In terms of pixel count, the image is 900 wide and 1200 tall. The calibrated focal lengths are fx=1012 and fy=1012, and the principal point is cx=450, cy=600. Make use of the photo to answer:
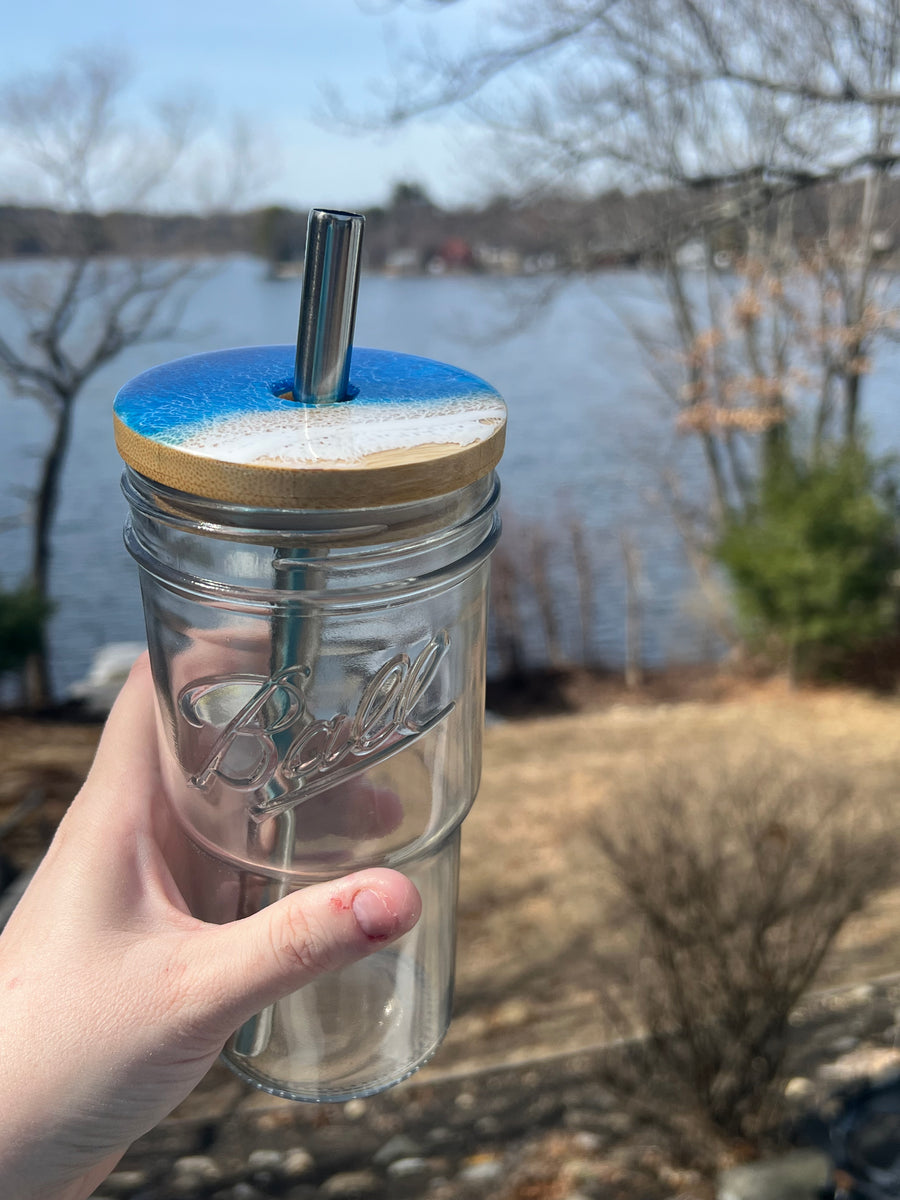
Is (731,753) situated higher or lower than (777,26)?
lower

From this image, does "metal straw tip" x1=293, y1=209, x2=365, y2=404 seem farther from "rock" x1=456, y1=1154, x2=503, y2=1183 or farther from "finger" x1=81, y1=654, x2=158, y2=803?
"rock" x1=456, y1=1154, x2=503, y2=1183

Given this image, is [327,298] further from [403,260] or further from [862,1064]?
[403,260]

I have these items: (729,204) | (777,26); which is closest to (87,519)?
(729,204)

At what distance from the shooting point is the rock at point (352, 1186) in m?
3.19

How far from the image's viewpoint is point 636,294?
42.8ft

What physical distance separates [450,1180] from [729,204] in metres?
6.82

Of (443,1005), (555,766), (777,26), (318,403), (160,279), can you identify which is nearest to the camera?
(318,403)

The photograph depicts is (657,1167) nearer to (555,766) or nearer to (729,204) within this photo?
(555,766)

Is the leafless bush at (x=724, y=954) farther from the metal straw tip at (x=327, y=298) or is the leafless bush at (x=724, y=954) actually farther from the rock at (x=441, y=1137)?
the metal straw tip at (x=327, y=298)

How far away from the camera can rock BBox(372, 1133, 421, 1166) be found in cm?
335

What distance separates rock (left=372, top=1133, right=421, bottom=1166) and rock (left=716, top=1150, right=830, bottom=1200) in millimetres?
989

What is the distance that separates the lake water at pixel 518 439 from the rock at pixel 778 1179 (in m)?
8.87

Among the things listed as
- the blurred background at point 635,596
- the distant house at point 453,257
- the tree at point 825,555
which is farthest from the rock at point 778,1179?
the distant house at point 453,257

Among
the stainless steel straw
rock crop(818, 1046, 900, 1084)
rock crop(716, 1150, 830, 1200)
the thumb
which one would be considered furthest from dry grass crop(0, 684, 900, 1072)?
the stainless steel straw
